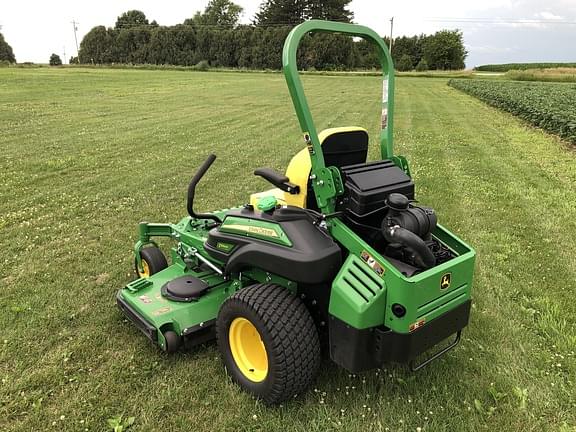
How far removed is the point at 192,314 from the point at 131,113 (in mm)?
13623

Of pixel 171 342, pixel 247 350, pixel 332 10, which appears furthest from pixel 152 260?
pixel 332 10

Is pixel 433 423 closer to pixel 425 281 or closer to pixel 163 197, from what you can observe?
pixel 425 281

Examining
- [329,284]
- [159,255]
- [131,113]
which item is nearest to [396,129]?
[131,113]

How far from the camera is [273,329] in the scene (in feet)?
A: 9.05

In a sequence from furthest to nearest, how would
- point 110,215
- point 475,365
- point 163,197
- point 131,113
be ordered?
point 131,113
point 163,197
point 110,215
point 475,365

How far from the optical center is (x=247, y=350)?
3.16 m

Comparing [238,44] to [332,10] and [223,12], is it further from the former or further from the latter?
[223,12]

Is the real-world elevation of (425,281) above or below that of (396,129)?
above

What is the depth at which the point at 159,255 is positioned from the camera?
4.38 metres

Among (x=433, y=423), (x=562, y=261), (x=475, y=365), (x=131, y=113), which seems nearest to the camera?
(x=433, y=423)

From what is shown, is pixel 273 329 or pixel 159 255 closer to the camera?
pixel 273 329

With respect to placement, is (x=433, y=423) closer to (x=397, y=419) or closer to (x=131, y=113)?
(x=397, y=419)

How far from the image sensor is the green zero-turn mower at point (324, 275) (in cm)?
270

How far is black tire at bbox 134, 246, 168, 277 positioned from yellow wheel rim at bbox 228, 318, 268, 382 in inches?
55.9
